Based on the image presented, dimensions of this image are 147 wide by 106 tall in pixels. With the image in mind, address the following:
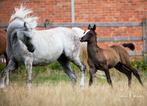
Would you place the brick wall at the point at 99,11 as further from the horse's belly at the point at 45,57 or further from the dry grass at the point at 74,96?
the dry grass at the point at 74,96

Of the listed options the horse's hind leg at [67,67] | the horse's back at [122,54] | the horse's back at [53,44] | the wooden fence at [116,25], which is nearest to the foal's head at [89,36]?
the horse's back at [53,44]

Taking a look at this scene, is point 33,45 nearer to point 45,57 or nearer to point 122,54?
point 45,57

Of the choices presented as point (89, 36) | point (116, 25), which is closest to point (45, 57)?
point (89, 36)

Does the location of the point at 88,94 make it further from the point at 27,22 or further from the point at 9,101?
the point at 27,22

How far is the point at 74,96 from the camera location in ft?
44.8

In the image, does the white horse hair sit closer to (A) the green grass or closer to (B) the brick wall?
(A) the green grass

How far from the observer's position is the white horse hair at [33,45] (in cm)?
1583

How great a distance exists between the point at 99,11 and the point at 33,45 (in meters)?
7.63

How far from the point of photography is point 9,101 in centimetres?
1284

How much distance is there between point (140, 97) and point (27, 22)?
4266mm

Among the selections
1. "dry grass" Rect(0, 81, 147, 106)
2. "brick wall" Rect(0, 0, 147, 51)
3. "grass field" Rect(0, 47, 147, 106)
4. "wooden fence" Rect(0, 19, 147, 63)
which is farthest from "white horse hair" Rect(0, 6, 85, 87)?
"brick wall" Rect(0, 0, 147, 51)

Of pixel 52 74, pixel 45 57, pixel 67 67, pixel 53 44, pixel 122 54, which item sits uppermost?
pixel 53 44

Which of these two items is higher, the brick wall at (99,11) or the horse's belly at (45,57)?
the brick wall at (99,11)

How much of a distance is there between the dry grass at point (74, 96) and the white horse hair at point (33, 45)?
94cm
